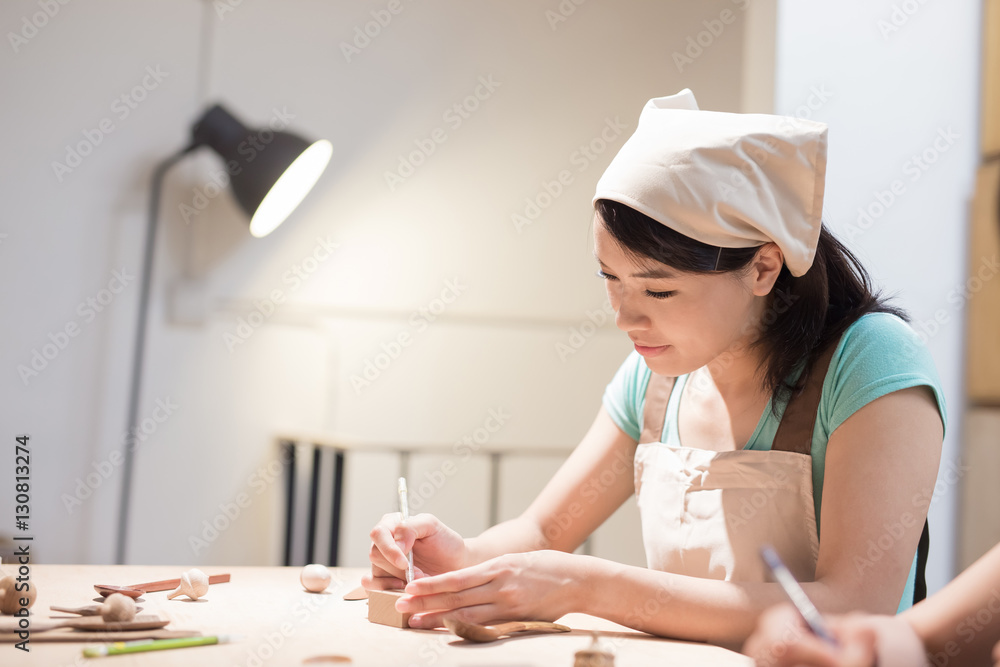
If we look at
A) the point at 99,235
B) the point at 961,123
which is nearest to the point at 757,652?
the point at 961,123

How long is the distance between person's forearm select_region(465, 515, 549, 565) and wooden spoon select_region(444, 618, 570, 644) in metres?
0.32

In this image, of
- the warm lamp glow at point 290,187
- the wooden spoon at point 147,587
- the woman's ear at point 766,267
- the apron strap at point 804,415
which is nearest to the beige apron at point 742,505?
the apron strap at point 804,415

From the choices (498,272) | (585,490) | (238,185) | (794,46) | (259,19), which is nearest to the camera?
(585,490)

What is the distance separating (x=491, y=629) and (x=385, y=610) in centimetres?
14

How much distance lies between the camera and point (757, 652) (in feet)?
2.41

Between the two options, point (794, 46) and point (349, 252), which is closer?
point (794, 46)

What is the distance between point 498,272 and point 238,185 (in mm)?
1040

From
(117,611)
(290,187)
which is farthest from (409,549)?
(290,187)

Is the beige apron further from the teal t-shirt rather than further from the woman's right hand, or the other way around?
the woman's right hand

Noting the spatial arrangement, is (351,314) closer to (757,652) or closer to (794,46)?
(794,46)

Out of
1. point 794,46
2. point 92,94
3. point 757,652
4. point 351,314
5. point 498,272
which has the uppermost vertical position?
point 92,94

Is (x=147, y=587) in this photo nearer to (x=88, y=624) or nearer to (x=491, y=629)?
(x=88, y=624)

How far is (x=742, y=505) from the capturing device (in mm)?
1136

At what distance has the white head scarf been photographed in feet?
3.43
